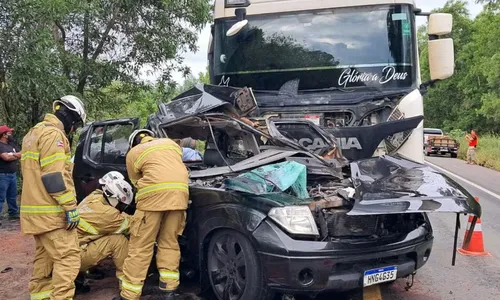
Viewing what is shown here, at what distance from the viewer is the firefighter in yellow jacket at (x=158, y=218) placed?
13.7 ft

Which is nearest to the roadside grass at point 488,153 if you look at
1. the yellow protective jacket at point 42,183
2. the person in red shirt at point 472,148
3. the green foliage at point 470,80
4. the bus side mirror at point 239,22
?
the person in red shirt at point 472,148

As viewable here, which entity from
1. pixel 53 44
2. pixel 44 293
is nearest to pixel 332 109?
pixel 44 293

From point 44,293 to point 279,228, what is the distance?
2.08m

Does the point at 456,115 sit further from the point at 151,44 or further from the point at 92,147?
the point at 92,147

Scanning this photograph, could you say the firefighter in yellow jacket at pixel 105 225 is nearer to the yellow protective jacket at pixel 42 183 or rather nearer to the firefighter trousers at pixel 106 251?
the firefighter trousers at pixel 106 251

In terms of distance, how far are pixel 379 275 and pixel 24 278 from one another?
3501 millimetres

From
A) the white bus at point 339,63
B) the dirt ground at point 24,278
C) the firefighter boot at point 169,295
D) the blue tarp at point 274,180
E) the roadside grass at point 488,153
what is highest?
the white bus at point 339,63

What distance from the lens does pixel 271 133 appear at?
16.1 ft

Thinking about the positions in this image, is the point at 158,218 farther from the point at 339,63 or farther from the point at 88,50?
the point at 88,50

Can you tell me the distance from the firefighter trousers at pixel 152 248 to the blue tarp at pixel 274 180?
63cm

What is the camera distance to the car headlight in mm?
3684

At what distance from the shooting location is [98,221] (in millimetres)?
4562

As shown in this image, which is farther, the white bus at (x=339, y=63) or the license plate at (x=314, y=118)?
the license plate at (x=314, y=118)

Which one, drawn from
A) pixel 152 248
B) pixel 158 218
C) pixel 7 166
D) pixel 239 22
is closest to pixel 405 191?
pixel 158 218
